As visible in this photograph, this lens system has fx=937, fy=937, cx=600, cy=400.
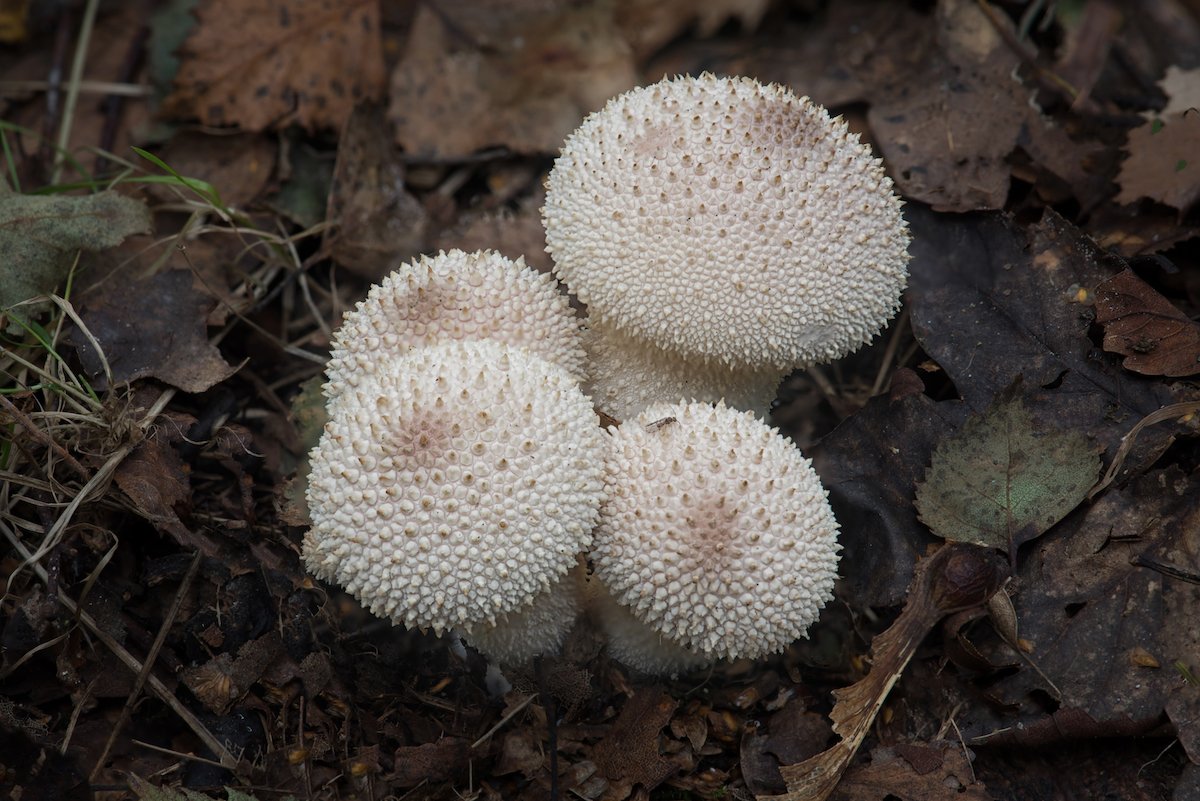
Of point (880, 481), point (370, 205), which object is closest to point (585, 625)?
point (880, 481)

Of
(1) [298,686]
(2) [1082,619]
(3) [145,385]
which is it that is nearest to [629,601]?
(1) [298,686]

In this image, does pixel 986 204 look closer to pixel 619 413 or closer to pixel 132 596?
pixel 619 413

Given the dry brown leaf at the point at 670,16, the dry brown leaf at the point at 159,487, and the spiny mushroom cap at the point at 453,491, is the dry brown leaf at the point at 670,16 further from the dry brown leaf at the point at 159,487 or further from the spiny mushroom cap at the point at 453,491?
the dry brown leaf at the point at 159,487

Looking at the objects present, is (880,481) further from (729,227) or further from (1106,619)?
(729,227)

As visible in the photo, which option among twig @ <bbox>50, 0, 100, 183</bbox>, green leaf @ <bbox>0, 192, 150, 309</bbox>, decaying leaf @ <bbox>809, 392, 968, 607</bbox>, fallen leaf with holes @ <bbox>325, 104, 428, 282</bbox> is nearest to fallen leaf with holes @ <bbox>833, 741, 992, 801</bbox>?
decaying leaf @ <bbox>809, 392, 968, 607</bbox>

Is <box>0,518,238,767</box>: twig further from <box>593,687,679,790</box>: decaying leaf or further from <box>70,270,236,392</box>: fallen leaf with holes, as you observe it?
<box>593,687,679,790</box>: decaying leaf

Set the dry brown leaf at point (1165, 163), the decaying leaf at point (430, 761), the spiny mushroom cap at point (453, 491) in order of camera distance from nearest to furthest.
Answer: the spiny mushroom cap at point (453, 491) → the decaying leaf at point (430, 761) → the dry brown leaf at point (1165, 163)

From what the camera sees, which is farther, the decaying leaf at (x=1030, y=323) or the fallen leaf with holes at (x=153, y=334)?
the fallen leaf with holes at (x=153, y=334)

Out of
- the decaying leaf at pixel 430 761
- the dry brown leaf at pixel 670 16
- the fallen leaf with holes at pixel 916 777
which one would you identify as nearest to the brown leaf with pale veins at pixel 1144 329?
the fallen leaf with holes at pixel 916 777
